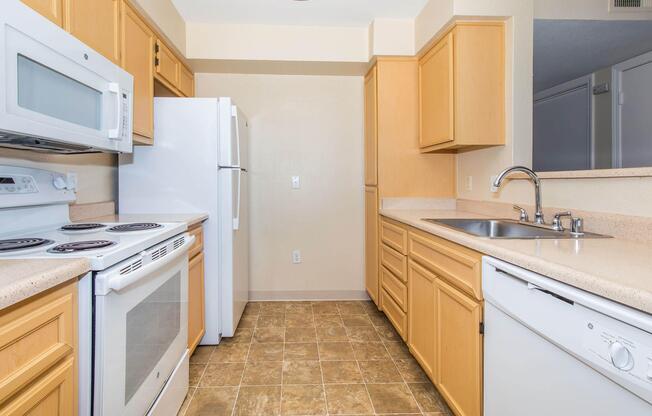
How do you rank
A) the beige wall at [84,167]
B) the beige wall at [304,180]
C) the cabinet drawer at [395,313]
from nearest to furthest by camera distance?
the beige wall at [84,167], the cabinet drawer at [395,313], the beige wall at [304,180]

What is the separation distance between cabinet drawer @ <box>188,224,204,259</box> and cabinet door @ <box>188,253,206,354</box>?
0.03 meters

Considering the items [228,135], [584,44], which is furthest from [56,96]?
[584,44]

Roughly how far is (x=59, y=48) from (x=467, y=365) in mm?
1817

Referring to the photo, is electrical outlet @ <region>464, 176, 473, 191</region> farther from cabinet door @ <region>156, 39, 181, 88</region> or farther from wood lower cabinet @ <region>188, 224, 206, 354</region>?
cabinet door @ <region>156, 39, 181, 88</region>

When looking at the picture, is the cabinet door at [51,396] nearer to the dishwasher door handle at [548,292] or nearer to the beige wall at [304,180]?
the dishwasher door handle at [548,292]

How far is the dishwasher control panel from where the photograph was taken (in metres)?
0.60

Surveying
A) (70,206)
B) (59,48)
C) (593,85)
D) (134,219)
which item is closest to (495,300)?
(59,48)

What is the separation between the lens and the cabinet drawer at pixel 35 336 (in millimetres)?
669

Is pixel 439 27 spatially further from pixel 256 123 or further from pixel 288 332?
pixel 288 332

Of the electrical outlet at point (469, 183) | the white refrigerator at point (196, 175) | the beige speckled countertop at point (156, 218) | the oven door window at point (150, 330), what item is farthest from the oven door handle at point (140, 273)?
the electrical outlet at point (469, 183)

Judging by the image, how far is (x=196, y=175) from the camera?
2.14m

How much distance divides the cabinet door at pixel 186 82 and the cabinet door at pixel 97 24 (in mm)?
925

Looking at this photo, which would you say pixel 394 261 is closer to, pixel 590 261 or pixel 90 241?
pixel 590 261

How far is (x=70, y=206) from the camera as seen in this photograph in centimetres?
175
